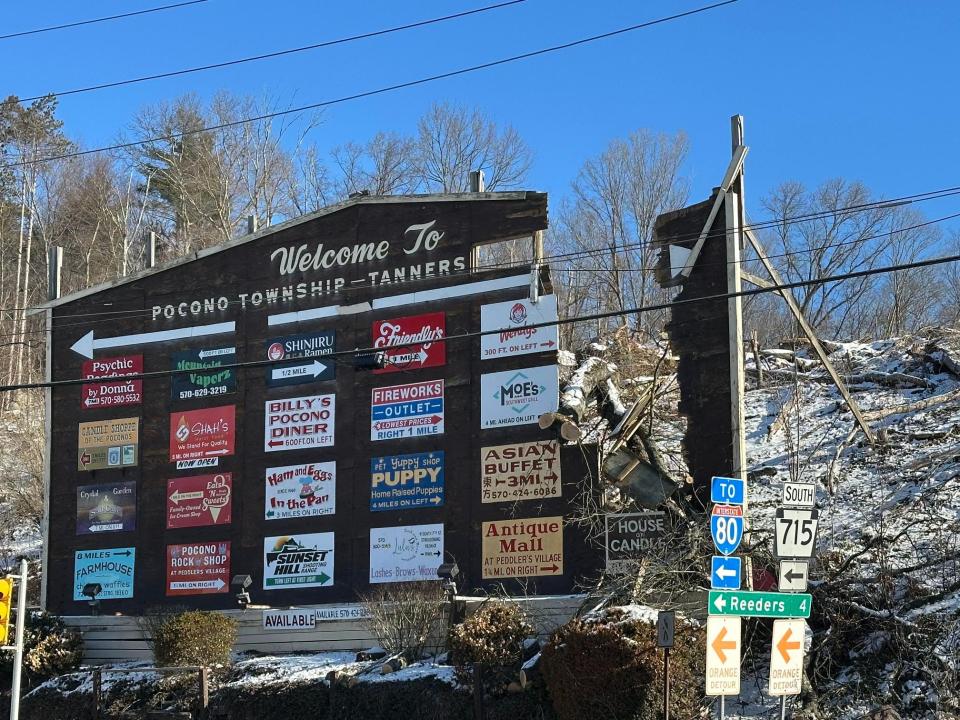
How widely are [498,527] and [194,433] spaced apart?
7.30m

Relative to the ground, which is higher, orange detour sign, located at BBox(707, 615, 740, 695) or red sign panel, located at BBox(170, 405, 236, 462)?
red sign panel, located at BBox(170, 405, 236, 462)

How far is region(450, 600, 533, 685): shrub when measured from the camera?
1858 centimetres

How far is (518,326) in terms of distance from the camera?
73.1 feet

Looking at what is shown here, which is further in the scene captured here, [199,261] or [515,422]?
[199,261]

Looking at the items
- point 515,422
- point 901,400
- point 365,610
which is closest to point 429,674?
point 365,610

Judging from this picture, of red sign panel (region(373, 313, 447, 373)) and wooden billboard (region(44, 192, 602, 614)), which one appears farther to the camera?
red sign panel (region(373, 313, 447, 373))

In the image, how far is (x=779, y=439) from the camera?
26188 millimetres

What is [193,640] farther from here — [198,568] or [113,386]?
[113,386]

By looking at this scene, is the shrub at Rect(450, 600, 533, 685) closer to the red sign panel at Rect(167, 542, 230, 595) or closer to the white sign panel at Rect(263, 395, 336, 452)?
the white sign panel at Rect(263, 395, 336, 452)

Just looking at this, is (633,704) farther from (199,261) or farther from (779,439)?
(199,261)

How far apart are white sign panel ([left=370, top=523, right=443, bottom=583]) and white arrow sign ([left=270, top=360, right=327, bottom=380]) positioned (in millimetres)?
3414

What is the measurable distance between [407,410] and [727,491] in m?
9.92

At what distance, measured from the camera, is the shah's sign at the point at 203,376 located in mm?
25281

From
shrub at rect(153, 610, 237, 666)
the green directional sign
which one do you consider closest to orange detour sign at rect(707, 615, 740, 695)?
the green directional sign
